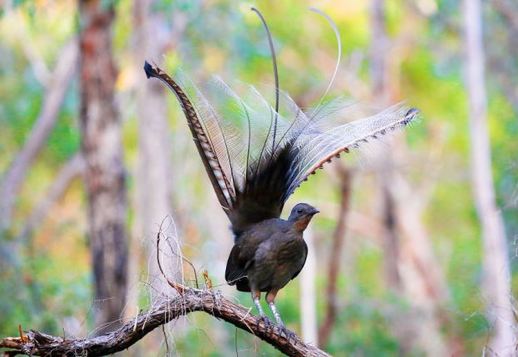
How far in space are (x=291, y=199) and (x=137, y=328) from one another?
17.0 metres

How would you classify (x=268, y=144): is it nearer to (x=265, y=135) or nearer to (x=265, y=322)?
(x=265, y=135)

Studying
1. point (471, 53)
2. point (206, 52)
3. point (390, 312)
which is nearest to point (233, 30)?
point (206, 52)

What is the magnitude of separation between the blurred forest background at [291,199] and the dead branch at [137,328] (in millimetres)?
104

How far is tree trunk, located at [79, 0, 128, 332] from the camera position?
1059cm

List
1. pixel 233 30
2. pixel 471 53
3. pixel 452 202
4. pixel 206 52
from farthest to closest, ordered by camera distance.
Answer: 1. pixel 452 202
2. pixel 206 52
3. pixel 233 30
4. pixel 471 53

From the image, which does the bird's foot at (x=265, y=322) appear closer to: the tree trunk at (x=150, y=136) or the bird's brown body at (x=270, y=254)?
the bird's brown body at (x=270, y=254)

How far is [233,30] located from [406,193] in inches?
223

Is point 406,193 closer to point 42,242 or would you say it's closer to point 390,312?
point 390,312

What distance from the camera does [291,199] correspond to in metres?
21.8

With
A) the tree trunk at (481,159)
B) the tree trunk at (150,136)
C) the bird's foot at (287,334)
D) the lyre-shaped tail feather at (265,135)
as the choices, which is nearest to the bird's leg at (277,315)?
the bird's foot at (287,334)

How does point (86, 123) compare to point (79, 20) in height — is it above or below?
below

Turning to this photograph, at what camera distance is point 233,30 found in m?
18.0

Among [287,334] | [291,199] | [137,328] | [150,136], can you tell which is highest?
[291,199]

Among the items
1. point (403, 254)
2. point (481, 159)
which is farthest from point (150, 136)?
point (403, 254)
